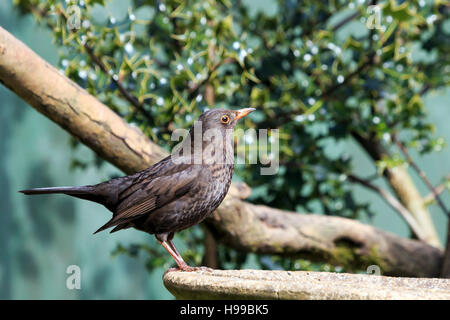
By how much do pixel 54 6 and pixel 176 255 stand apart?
1.07 m

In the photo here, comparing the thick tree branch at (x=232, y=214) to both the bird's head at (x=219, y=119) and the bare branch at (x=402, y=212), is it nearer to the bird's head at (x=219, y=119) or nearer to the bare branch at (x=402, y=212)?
the bare branch at (x=402, y=212)

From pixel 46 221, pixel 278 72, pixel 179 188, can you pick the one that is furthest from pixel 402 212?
pixel 46 221

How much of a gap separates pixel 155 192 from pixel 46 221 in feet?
6.67

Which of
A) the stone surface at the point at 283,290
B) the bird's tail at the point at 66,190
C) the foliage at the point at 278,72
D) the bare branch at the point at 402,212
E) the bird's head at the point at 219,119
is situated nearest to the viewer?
the stone surface at the point at 283,290

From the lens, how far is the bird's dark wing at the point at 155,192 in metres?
1.54

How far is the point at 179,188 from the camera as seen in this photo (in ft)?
5.11

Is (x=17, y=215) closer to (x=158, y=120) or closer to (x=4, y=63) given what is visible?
(x=158, y=120)

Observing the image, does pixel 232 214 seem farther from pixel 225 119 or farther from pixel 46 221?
pixel 46 221

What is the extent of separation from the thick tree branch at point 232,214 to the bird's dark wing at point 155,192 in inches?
17.3

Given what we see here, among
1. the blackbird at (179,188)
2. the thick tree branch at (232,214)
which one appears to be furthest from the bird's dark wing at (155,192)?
the thick tree branch at (232,214)

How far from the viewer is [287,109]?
2.92 m

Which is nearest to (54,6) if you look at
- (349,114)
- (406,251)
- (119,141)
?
(119,141)

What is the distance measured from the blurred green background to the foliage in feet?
1.50

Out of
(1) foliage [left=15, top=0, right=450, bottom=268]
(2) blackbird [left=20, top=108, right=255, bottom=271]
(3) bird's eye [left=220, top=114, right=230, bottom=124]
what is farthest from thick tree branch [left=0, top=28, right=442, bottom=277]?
(3) bird's eye [left=220, top=114, right=230, bottom=124]
